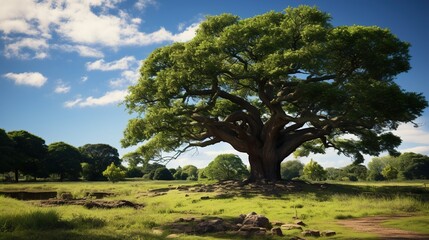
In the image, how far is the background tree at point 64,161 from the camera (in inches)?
2904

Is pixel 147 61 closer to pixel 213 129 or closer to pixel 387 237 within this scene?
pixel 213 129

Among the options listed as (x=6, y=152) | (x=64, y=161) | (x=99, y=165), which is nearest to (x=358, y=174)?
(x=99, y=165)

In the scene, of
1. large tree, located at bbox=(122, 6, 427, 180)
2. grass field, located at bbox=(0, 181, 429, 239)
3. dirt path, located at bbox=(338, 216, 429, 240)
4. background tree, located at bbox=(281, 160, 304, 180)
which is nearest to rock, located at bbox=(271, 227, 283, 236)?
Answer: grass field, located at bbox=(0, 181, 429, 239)

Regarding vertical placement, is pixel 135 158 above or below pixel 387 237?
above

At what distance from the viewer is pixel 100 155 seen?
89188 millimetres

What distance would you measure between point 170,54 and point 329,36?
1389 centimetres

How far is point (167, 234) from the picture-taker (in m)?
12.1

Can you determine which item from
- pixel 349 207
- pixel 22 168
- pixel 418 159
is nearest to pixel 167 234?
pixel 349 207

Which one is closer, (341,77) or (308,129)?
(341,77)

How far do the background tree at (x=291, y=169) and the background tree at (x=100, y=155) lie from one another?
47.8 m

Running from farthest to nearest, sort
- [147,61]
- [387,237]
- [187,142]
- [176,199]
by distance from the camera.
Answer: [187,142] → [147,61] → [176,199] → [387,237]

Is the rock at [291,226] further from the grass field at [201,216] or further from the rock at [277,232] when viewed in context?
the rock at [277,232]

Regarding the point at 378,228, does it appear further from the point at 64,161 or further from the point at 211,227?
the point at 64,161

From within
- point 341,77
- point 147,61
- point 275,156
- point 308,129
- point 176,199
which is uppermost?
point 147,61
